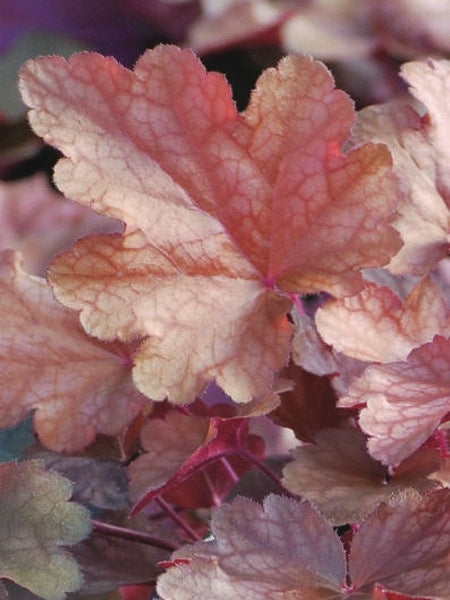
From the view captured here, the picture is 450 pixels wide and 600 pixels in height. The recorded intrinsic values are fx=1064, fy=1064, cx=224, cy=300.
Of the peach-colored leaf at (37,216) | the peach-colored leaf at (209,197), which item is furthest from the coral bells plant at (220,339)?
the peach-colored leaf at (37,216)

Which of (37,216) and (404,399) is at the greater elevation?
(404,399)

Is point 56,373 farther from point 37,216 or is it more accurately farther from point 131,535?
point 37,216

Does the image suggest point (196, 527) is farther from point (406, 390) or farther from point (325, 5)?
point (325, 5)

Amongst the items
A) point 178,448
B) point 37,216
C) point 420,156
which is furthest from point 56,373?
point 37,216

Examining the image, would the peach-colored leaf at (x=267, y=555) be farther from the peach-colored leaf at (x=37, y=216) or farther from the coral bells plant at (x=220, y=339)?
the peach-colored leaf at (x=37, y=216)

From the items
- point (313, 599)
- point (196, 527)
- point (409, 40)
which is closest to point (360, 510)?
point (313, 599)
